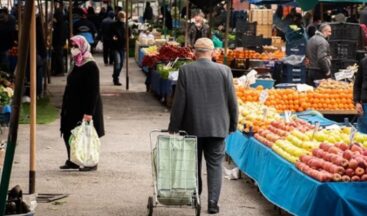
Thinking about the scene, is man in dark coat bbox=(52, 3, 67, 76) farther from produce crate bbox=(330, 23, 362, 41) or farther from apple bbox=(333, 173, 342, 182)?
apple bbox=(333, 173, 342, 182)

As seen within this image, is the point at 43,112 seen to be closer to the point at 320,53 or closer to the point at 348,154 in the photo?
the point at 320,53

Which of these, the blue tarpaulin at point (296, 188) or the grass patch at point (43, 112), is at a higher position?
the blue tarpaulin at point (296, 188)

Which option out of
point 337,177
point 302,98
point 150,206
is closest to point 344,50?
point 302,98

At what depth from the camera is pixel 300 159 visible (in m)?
9.48

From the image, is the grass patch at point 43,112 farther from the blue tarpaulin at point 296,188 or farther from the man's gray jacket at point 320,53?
the blue tarpaulin at point 296,188

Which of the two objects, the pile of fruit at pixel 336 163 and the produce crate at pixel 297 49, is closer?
the pile of fruit at pixel 336 163

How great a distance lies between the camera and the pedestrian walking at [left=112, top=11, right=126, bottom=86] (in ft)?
85.2

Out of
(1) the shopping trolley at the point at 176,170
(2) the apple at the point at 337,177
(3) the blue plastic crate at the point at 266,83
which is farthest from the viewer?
(3) the blue plastic crate at the point at 266,83

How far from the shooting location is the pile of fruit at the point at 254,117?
12.2 metres

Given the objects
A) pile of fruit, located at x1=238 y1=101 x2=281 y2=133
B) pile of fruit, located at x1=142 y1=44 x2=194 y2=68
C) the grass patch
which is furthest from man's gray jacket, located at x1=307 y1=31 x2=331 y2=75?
the grass patch

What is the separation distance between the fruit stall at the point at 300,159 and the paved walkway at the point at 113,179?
1.32 ft

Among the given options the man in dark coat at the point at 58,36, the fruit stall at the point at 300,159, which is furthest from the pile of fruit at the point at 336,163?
the man in dark coat at the point at 58,36

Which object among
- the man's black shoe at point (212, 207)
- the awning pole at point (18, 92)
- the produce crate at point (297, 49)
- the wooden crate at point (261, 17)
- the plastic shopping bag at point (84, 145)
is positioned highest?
the awning pole at point (18, 92)

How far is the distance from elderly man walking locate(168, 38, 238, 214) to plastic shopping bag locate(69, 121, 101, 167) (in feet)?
8.40
